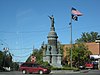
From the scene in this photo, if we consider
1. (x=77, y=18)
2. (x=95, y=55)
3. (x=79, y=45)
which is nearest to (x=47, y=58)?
(x=77, y=18)

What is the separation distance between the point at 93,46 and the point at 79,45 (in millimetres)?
13465

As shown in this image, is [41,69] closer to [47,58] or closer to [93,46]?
[47,58]

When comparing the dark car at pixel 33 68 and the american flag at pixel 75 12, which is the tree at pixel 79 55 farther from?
the dark car at pixel 33 68

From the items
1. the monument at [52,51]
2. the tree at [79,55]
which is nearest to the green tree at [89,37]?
the tree at [79,55]

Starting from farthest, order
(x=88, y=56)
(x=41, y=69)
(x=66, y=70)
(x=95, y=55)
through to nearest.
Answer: (x=95, y=55) → (x=88, y=56) → (x=66, y=70) → (x=41, y=69)

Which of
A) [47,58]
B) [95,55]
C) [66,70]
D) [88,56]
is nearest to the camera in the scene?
[66,70]

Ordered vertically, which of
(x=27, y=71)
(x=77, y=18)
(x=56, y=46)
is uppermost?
(x=77, y=18)

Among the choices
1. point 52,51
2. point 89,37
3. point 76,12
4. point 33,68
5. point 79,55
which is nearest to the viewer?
point 33,68

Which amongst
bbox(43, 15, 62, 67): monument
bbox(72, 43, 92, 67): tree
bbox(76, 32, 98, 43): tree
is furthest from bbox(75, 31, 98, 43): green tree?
bbox(43, 15, 62, 67): monument

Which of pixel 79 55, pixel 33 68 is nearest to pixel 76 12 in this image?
pixel 33 68

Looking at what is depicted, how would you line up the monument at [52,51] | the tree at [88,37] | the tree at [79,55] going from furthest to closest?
the tree at [88,37] < the tree at [79,55] < the monument at [52,51]

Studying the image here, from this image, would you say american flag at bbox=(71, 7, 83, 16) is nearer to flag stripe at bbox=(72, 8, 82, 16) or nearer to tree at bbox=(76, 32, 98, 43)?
flag stripe at bbox=(72, 8, 82, 16)

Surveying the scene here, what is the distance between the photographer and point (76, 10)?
52344 mm

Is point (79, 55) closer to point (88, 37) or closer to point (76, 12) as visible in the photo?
point (76, 12)
